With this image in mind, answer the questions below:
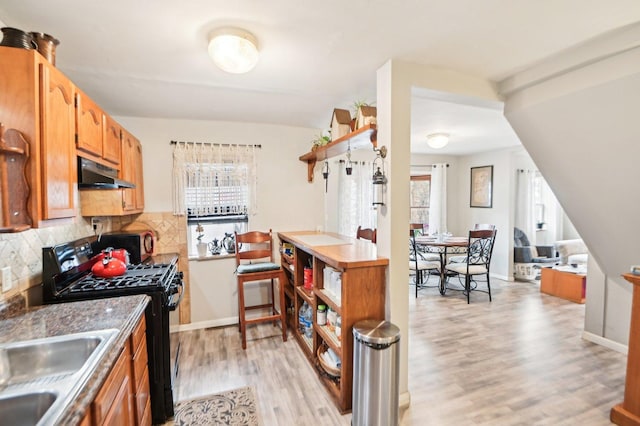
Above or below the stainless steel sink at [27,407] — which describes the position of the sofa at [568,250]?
below

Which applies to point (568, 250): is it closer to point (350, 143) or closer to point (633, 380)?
point (633, 380)

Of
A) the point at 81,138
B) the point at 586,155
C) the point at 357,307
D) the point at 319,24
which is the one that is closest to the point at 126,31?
the point at 81,138

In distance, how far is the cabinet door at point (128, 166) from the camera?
2533mm

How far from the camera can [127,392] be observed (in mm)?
1427

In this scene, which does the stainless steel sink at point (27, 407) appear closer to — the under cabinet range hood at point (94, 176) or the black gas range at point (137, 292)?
the black gas range at point (137, 292)

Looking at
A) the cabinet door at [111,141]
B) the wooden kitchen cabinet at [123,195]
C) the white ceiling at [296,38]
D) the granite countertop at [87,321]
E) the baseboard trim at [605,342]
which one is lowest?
the baseboard trim at [605,342]

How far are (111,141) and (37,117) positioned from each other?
1047 millimetres

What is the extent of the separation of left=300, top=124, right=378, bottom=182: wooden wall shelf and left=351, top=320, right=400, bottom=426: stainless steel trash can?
4.22 feet

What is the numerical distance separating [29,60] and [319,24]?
134cm

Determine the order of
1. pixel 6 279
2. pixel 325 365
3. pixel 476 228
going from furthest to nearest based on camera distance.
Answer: pixel 476 228
pixel 325 365
pixel 6 279

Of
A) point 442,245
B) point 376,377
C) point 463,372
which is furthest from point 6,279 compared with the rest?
point 442,245

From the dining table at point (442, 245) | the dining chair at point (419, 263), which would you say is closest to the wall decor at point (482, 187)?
the dining table at point (442, 245)

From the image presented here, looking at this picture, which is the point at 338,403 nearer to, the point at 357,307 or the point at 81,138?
the point at 357,307

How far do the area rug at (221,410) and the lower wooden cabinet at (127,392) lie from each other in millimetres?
266
